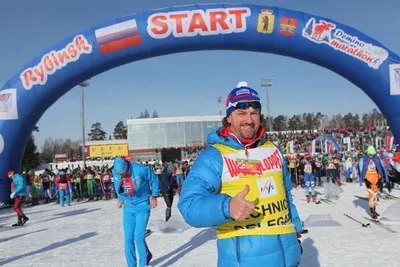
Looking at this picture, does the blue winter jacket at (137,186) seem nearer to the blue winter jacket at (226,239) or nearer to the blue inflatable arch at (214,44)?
the blue winter jacket at (226,239)

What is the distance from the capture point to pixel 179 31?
35.8ft

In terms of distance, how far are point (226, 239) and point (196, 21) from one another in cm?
1009

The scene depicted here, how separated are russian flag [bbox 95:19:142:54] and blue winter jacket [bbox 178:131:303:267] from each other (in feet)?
32.5

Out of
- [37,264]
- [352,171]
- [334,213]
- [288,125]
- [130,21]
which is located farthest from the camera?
[288,125]

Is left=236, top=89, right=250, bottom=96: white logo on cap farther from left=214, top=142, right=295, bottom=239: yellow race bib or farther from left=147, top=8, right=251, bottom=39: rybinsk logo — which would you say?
left=147, top=8, right=251, bottom=39: rybinsk logo

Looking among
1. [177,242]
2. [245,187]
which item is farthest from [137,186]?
[245,187]

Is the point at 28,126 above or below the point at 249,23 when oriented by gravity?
below

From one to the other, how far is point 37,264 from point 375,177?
23.0 ft

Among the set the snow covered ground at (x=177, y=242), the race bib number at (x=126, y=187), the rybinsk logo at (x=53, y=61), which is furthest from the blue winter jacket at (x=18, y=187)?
the race bib number at (x=126, y=187)

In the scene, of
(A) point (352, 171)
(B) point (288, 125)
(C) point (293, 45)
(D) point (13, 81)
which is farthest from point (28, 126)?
(B) point (288, 125)

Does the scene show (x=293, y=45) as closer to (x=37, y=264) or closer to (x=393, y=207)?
(x=393, y=207)

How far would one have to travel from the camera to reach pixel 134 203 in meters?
4.54

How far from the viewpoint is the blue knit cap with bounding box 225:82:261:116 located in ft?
6.29

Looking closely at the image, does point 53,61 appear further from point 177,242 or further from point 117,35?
point 177,242
